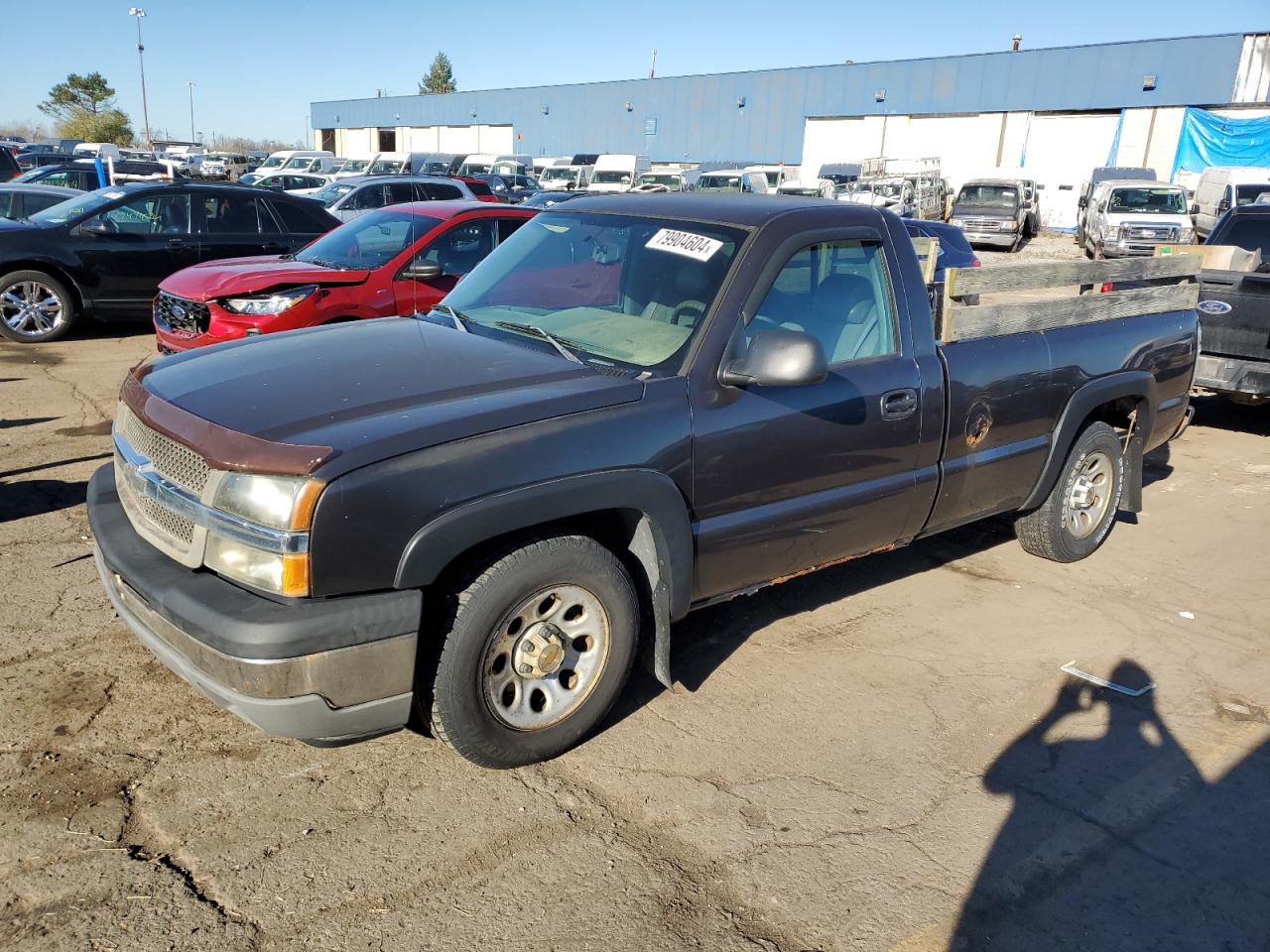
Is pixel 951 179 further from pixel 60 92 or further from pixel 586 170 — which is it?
pixel 60 92

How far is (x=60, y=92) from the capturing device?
240ft

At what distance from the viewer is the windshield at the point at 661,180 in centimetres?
2816

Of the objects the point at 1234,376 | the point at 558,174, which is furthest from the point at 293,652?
the point at 558,174

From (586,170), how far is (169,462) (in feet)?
97.1

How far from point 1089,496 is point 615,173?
26.2 meters

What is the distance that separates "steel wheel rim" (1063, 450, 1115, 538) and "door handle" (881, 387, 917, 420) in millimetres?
1772

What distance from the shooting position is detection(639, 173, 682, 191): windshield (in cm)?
2816

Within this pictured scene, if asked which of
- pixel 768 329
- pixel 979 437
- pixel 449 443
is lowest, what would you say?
pixel 979 437

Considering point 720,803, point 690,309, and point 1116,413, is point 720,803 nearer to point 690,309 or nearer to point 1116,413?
point 690,309

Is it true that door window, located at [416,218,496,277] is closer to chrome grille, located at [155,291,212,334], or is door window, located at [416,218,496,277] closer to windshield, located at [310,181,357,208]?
chrome grille, located at [155,291,212,334]

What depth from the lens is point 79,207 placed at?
418 inches

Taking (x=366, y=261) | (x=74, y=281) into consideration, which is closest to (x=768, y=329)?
(x=366, y=261)

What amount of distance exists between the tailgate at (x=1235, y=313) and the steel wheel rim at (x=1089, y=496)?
3346mm

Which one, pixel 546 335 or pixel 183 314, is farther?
pixel 183 314
